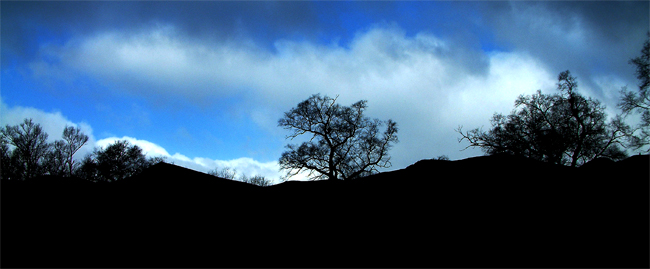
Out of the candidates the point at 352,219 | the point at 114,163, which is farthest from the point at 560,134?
the point at 114,163

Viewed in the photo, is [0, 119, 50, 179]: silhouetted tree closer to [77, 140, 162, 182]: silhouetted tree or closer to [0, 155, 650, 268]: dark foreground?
[77, 140, 162, 182]: silhouetted tree

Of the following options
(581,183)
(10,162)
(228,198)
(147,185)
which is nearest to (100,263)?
(147,185)

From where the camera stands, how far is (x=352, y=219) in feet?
26.5

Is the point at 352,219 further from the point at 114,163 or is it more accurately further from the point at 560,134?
the point at 114,163

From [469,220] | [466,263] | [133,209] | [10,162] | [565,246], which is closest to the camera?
[565,246]

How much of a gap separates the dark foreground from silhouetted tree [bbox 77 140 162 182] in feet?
75.1

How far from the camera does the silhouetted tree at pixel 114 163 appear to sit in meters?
27.7

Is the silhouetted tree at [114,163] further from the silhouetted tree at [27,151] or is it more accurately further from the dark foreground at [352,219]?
the dark foreground at [352,219]

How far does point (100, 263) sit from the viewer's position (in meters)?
7.07

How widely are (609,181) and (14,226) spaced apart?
49.5ft

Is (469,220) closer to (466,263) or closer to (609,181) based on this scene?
(466,263)

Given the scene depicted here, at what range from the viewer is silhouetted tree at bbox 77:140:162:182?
27703mm

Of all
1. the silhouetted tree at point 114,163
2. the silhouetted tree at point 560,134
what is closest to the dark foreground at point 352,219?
the silhouetted tree at point 560,134

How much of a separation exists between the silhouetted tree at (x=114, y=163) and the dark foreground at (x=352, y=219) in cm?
2290
